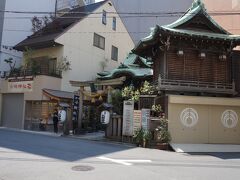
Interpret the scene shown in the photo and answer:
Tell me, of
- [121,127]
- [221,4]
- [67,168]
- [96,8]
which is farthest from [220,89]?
[96,8]

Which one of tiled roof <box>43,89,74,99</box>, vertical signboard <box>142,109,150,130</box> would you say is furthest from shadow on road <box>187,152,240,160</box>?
tiled roof <box>43,89,74,99</box>

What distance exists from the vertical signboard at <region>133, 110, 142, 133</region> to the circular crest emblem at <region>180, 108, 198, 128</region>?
2.42 metres

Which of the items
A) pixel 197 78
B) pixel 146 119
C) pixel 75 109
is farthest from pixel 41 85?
pixel 197 78

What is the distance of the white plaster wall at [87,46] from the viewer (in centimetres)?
3034

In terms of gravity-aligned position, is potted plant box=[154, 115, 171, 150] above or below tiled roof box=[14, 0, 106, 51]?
below

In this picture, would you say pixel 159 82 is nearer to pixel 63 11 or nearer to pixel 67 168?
pixel 67 168

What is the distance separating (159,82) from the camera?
792 inches

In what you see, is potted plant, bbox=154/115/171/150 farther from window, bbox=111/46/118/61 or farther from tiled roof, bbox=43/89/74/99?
window, bbox=111/46/118/61

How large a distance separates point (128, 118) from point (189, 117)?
3500mm

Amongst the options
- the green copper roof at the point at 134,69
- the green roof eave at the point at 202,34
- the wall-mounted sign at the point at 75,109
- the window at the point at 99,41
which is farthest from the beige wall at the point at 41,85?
the green roof eave at the point at 202,34

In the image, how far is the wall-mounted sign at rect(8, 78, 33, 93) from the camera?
2910cm

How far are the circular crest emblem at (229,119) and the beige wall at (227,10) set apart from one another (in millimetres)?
8375

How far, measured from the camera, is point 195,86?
68.0ft

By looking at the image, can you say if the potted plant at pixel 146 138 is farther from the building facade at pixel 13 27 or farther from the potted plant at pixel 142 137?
the building facade at pixel 13 27
